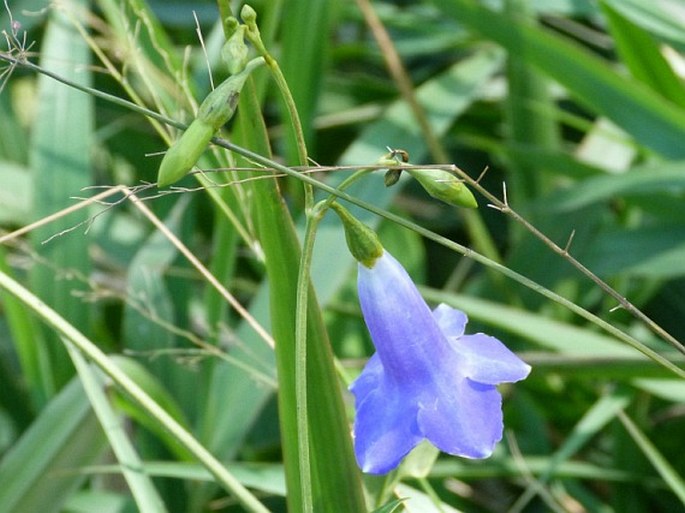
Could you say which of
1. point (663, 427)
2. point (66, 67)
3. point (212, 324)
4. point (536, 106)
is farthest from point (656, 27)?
point (66, 67)

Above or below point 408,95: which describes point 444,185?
above

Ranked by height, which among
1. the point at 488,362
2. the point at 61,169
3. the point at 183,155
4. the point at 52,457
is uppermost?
the point at 183,155

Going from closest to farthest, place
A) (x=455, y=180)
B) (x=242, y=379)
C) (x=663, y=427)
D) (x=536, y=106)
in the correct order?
(x=455, y=180), (x=242, y=379), (x=663, y=427), (x=536, y=106)

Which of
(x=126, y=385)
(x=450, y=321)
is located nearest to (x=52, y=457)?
(x=126, y=385)

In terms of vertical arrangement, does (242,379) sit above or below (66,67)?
below

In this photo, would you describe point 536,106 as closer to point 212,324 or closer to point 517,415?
point 517,415

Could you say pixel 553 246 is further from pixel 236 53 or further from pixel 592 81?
pixel 592 81

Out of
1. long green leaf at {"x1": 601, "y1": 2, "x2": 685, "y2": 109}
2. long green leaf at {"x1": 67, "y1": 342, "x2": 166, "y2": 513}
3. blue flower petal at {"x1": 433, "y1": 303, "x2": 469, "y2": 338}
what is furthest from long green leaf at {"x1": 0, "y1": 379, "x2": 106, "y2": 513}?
long green leaf at {"x1": 601, "y1": 2, "x2": 685, "y2": 109}
